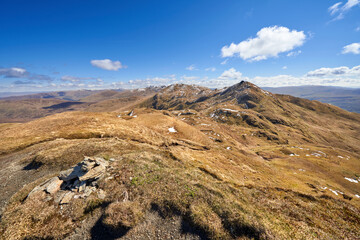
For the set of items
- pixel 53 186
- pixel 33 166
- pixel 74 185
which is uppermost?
pixel 53 186

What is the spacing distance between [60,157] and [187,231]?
104 ft

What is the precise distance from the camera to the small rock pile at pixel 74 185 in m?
17.5

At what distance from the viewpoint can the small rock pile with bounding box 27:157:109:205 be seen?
690 inches

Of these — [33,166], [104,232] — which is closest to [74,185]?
[104,232]

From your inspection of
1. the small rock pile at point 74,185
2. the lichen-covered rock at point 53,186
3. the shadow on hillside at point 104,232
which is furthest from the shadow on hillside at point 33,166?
the shadow on hillside at point 104,232

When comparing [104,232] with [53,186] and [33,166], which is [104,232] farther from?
[33,166]

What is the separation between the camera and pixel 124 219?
1451 cm

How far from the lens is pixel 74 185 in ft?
62.5

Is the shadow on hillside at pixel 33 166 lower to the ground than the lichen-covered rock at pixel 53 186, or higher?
lower

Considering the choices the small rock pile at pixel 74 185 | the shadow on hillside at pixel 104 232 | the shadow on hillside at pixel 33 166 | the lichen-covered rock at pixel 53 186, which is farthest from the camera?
the shadow on hillside at pixel 33 166

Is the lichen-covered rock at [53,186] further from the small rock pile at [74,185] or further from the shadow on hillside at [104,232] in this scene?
the shadow on hillside at [104,232]

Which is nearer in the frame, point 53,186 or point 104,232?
point 104,232

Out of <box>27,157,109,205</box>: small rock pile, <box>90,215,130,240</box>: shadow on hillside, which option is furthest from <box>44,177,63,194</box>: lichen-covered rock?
<box>90,215,130,240</box>: shadow on hillside

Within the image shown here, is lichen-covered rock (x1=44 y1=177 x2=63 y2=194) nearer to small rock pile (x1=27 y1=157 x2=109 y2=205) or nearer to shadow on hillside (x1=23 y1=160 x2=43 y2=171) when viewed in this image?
small rock pile (x1=27 y1=157 x2=109 y2=205)
